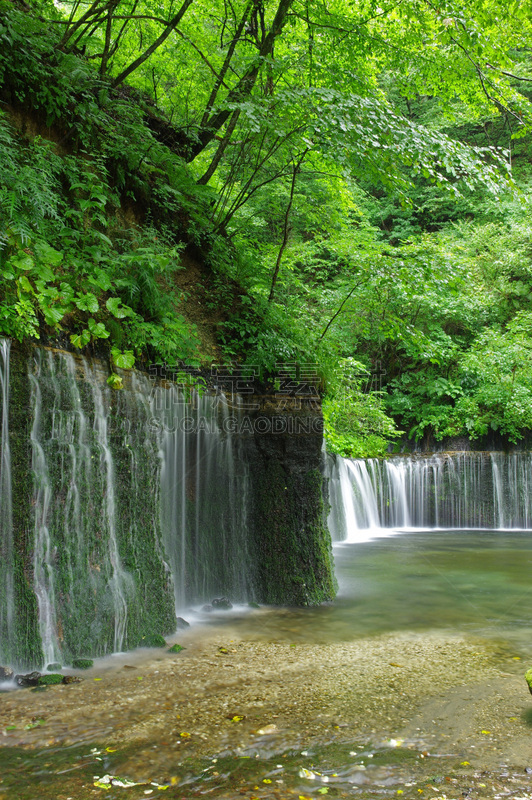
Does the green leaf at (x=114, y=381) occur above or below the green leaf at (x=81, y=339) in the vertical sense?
below

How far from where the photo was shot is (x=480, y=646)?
5.32 metres

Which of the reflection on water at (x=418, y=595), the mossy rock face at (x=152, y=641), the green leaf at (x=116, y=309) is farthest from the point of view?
the reflection on water at (x=418, y=595)

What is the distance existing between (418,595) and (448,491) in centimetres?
992

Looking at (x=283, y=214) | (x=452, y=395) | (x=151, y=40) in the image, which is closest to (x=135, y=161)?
(x=283, y=214)

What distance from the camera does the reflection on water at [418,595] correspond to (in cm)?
592

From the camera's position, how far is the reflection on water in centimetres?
592

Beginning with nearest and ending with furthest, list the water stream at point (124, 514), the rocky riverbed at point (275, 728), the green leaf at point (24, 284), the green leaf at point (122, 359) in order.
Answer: the rocky riverbed at point (275, 728) < the water stream at point (124, 514) < the green leaf at point (24, 284) < the green leaf at point (122, 359)

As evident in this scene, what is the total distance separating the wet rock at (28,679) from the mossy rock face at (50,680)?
0.03 metres

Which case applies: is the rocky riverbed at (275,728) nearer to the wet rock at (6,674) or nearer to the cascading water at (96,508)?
the wet rock at (6,674)

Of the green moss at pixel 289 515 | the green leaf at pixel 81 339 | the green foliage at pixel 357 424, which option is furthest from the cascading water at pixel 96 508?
the green foliage at pixel 357 424

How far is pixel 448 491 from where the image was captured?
666 inches

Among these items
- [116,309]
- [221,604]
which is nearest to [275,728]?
[221,604]

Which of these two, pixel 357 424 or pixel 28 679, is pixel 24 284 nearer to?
pixel 28 679

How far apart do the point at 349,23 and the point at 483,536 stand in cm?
1241
